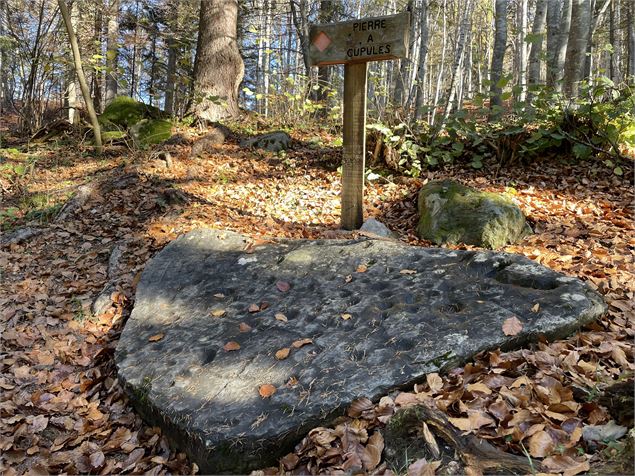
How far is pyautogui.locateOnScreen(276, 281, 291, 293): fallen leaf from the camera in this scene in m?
→ 3.87

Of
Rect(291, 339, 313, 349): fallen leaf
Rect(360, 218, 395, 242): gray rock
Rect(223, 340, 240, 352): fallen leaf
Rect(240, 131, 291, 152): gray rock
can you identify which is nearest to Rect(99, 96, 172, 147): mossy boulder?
Rect(240, 131, 291, 152): gray rock

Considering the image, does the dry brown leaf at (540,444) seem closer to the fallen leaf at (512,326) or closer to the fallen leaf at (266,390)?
the fallen leaf at (512,326)

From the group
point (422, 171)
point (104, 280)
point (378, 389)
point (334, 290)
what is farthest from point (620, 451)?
point (422, 171)

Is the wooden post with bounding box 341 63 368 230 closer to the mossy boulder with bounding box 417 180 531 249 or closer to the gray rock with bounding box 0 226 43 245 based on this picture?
the mossy boulder with bounding box 417 180 531 249

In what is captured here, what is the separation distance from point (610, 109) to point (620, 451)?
6242 mm

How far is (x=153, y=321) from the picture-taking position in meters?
3.82

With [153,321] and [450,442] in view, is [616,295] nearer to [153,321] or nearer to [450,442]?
[450,442]

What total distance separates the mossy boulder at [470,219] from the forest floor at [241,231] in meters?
0.22

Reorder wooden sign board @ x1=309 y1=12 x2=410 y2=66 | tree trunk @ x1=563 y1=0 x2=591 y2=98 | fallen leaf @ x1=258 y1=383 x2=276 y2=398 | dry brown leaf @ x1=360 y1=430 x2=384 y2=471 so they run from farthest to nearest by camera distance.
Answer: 1. tree trunk @ x1=563 y1=0 x2=591 y2=98
2. wooden sign board @ x1=309 y1=12 x2=410 y2=66
3. fallen leaf @ x1=258 y1=383 x2=276 y2=398
4. dry brown leaf @ x1=360 y1=430 x2=384 y2=471

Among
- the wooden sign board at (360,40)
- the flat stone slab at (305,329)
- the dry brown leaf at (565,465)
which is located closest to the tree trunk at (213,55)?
the wooden sign board at (360,40)

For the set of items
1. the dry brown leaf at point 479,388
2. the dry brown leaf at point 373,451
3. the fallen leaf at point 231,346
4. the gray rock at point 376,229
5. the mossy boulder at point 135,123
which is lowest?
the dry brown leaf at point 373,451

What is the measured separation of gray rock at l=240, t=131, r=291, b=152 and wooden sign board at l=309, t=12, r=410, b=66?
3933 mm

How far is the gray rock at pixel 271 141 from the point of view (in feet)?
28.7

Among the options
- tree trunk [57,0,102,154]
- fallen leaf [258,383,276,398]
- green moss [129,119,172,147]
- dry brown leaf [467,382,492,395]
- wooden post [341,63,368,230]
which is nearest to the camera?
dry brown leaf [467,382,492,395]
